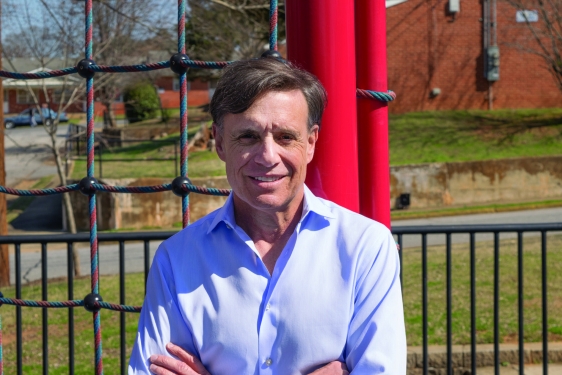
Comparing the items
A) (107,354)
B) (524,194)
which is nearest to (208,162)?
(524,194)

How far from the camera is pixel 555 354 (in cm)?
528

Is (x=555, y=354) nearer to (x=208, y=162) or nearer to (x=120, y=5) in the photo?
(x=120, y=5)

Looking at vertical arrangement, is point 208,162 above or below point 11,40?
below

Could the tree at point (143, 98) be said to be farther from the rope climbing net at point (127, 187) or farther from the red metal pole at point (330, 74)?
the red metal pole at point (330, 74)

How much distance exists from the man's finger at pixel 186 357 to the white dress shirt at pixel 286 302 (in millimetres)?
22

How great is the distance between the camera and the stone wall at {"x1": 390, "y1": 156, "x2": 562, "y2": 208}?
1934cm

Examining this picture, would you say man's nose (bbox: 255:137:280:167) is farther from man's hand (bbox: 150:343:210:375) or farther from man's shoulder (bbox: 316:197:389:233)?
man's hand (bbox: 150:343:210:375)

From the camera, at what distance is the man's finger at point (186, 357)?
1950 millimetres

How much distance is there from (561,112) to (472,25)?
14.8 feet

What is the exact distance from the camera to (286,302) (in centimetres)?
192

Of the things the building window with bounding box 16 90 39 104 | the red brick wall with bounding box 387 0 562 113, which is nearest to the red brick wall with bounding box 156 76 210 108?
the red brick wall with bounding box 387 0 562 113

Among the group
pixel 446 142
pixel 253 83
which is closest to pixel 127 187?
pixel 253 83

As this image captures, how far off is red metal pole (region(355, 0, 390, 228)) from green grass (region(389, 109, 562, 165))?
17.8 meters

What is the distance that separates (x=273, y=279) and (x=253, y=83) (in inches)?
20.5
